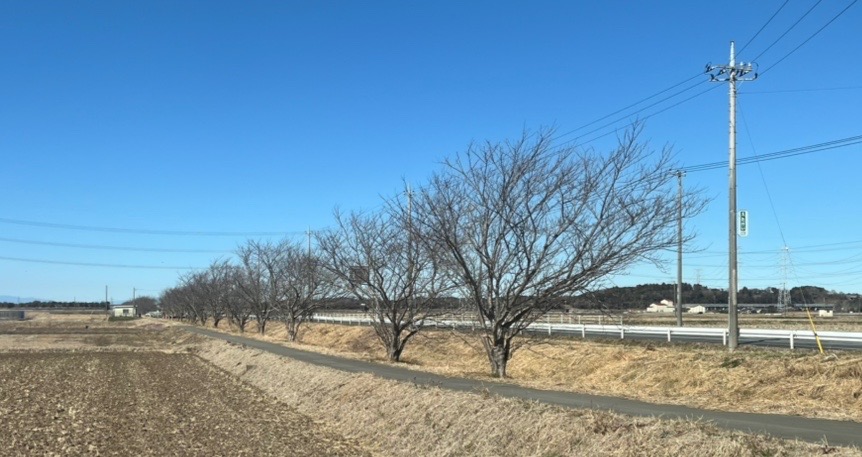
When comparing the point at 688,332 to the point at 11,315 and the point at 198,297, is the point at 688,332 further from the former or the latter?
the point at 11,315

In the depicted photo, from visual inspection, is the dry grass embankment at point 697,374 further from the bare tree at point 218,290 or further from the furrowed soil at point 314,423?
the bare tree at point 218,290

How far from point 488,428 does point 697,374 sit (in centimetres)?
1212

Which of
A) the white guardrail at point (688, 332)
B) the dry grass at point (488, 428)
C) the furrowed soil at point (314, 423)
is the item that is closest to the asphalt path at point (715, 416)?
the dry grass at point (488, 428)

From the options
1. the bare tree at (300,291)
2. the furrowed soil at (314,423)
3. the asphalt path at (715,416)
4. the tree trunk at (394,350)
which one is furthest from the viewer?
the bare tree at (300,291)

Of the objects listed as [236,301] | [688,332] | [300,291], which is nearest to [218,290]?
[236,301]

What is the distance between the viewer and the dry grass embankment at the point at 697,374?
551 inches

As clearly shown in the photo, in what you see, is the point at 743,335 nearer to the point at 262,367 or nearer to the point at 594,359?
the point at 594,359

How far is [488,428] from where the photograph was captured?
32.2 feet

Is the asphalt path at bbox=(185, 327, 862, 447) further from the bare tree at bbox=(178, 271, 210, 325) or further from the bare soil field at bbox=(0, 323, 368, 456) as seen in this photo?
the bare tree at bbox=(178, 271, 210, 325)

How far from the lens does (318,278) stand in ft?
134

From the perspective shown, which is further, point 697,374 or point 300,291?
point 300,291

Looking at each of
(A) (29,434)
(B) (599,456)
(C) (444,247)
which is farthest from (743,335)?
(A) (29,434)

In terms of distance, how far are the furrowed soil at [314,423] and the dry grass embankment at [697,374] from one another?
4059 mm

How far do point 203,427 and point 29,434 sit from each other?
294cm
